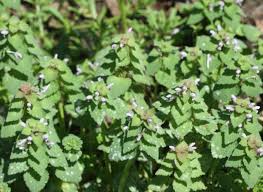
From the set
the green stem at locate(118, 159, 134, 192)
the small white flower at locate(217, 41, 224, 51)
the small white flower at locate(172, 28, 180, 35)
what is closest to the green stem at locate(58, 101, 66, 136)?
the green stem at locate(118, 159, 134, 192)

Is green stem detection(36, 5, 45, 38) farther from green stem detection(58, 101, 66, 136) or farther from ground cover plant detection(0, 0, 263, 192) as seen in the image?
green stem detection(58, 101, 66, 136)

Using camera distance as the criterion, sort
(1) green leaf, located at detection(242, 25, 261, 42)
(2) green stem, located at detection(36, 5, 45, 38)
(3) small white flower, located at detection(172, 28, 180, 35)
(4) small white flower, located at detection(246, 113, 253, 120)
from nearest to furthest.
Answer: (4) small white flower, located at detection(246, 113, 253, 120), (1) green leaf, located at detection(242, 25, 261, 42), (3) small white flower, located at detection(172, 28, 180, 35), (2) green stem, located at detection(36, 5, 45, 38)

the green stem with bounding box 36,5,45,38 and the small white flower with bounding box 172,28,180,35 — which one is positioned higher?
the green stem with bounding box 36,5,45,38

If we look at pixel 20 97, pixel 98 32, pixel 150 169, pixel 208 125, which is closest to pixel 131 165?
pixel 150 169

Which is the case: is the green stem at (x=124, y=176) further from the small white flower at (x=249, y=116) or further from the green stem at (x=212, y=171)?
the small white flower at (x=249, y=116)

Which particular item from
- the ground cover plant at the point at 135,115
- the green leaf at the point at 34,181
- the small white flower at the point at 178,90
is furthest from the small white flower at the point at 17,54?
the small white flower at the point at 178,90

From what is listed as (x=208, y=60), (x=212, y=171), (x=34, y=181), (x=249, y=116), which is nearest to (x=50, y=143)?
(x=34, y=181)

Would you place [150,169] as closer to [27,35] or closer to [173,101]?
[173,101]

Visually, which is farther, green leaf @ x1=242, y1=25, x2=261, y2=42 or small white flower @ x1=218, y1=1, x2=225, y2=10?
green leaf @ x1=242, y1=25, x2=261, y2=42
